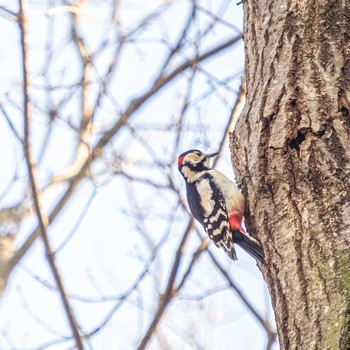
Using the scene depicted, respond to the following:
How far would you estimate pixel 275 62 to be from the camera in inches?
115

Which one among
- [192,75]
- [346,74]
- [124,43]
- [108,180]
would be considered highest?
[124,43]

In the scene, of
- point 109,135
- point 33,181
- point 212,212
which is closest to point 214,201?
Result: point 212,212

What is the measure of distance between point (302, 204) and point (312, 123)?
1.21 ft

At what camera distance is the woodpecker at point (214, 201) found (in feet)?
11.5

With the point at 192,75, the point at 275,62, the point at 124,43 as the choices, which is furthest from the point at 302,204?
the point at 124,43

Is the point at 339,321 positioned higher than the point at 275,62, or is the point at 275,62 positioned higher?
the point at 275,62

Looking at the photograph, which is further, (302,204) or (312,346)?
(302,204)

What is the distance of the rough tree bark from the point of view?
7.38 ft

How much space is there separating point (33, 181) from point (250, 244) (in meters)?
1.08

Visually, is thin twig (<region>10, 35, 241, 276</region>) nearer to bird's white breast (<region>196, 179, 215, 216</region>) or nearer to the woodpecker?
the woodpecker

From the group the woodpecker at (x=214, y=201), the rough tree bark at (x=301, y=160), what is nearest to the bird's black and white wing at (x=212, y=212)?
the woodpecker at (x=214, y=201)

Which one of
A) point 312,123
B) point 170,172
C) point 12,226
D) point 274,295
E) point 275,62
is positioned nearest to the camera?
point 274,295

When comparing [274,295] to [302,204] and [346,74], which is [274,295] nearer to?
[302,204]

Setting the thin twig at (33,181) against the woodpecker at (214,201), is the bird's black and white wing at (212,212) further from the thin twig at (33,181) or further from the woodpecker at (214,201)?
the thin twig at (33,181)
